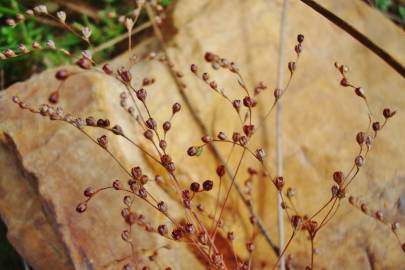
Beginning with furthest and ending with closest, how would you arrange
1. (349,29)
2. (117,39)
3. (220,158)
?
(117,39)
(220,158)
(349,29)

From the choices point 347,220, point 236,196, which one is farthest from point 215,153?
point 347,220

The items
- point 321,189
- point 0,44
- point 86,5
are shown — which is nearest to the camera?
point 321,189

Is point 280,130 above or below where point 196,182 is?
above

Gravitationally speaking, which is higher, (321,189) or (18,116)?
(321,189)

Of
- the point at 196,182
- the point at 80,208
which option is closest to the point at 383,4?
the point at 196,182

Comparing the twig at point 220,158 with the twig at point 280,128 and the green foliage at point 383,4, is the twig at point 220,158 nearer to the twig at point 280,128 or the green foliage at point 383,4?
the twig at point 280,128

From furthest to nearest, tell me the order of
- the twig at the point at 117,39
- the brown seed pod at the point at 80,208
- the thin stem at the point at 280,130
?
the twig at the point at 117,39 < the thin stem at the point at 280,130 < the brown seed pod at the point at 80,208

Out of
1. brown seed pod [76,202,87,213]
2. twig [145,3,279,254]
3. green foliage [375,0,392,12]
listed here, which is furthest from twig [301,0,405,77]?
green foliage [375,0,392,12]

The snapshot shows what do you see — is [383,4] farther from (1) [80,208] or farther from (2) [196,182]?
(1) [80,208]

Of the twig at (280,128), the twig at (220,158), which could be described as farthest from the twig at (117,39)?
the twig at (280,128)

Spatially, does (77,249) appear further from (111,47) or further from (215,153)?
(111,47)

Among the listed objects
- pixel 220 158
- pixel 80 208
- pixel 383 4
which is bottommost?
pixel 80 208
